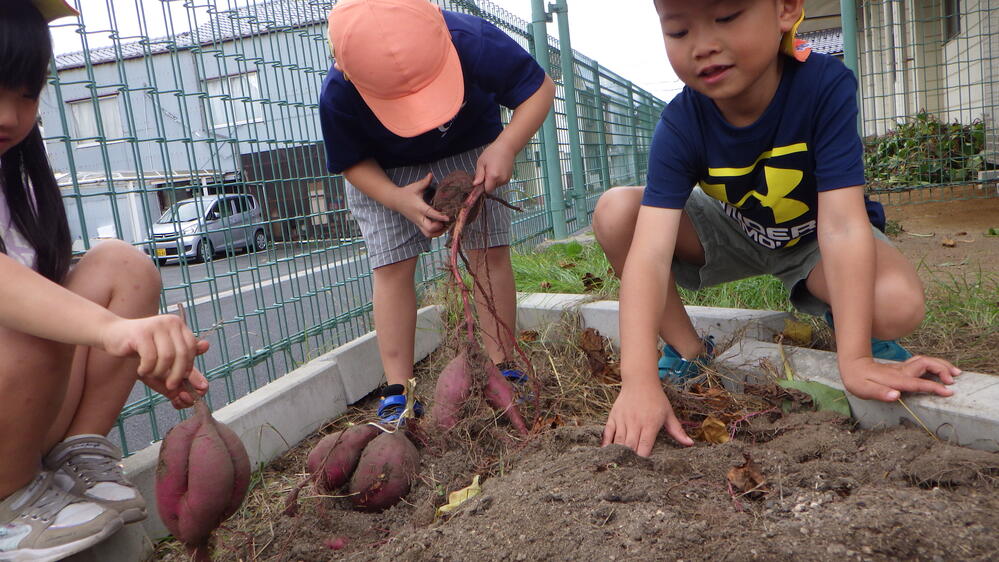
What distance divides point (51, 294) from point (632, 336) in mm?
1235

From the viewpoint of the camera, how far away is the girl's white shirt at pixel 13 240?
1603 millimetres

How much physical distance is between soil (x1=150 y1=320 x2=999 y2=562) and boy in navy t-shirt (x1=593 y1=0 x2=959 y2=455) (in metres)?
0.18

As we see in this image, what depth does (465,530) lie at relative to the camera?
1302 millimetres

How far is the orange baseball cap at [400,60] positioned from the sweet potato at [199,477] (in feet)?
3.46

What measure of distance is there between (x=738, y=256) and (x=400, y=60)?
1.22 m

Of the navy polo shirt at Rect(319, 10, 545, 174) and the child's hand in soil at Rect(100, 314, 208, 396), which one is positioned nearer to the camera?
the child's hand in soil at Rect(100, 314, 208, 396)

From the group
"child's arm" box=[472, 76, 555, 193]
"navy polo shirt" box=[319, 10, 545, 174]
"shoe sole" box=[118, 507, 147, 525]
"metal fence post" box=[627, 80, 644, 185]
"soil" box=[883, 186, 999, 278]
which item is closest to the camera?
"shoe sole" box=[118, 507, 147, 525]

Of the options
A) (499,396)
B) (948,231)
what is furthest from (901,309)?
(948,231)

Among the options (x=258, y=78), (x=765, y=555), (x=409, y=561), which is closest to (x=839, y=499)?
(x=765, y=555)

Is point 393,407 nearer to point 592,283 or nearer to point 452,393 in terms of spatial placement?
point 452,393

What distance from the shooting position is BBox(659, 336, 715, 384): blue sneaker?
2.10m

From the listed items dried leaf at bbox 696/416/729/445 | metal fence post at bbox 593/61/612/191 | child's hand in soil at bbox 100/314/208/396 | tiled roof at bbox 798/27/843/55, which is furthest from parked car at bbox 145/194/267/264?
tiled roof at bbox 798/27/843/55

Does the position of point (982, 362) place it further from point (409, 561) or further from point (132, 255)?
point (132, 255)

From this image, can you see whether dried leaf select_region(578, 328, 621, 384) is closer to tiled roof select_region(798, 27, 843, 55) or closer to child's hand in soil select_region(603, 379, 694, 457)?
child's hand in soil select_region(603, 379, 694, 457)
